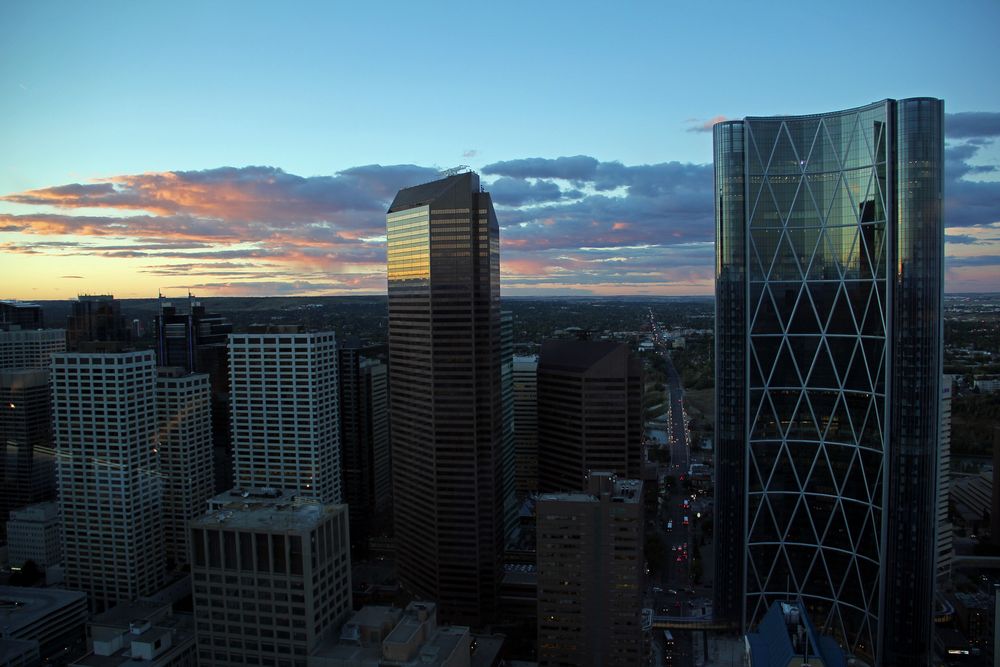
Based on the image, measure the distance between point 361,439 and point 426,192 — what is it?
1676 inches

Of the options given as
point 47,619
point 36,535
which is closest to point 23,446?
point 36,535

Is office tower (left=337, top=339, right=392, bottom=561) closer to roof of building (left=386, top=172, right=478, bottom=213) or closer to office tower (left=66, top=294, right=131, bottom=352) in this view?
roof of building (left=386, top=172, right=478, bottom=213)

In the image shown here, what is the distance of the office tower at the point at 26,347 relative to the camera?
135 meters

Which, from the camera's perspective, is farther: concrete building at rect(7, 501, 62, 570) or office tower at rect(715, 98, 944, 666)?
concrete building at rect(7, 501, 62, 570)

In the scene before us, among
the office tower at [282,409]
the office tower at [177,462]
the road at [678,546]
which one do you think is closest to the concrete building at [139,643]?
the office tower at [282,409]

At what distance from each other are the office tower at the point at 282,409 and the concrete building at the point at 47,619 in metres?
20.2

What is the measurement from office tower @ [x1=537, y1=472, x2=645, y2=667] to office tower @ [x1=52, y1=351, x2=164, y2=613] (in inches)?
1896

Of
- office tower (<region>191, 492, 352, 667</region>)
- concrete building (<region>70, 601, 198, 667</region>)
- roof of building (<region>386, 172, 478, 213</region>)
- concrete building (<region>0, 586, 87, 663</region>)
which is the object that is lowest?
concrete building (<region>0, 586, 87, 663</region>)

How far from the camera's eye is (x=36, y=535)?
84.1 m

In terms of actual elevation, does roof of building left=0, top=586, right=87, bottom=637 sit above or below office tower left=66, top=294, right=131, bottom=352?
below

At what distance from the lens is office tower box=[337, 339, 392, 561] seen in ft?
336

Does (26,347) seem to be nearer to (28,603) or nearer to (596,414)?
(28,603)

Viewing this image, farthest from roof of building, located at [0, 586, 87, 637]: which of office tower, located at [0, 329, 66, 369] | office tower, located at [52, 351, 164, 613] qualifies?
office tower, located at [0, 329, 66, 369]

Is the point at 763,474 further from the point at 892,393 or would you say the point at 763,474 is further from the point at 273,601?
the point at 273,601
